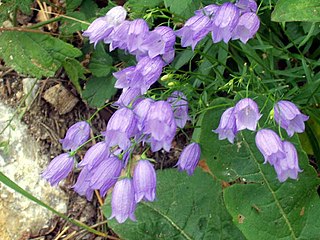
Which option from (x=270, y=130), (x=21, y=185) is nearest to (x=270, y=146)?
(x=270, y=130)

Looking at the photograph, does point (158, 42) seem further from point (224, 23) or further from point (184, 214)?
point (184, 214)

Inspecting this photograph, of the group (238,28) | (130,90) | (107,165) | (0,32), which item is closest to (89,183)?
(107,165)

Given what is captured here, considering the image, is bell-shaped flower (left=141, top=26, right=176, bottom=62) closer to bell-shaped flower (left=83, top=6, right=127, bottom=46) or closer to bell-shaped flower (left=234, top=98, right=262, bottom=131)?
bell-shaped flower (left=83, top=6, right=127, bottom=46)

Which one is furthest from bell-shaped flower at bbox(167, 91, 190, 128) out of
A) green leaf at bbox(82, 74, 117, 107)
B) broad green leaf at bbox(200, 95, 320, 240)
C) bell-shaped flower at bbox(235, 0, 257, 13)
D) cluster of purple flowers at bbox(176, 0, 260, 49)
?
green leaf at bbox(82, 74, 117, 107)

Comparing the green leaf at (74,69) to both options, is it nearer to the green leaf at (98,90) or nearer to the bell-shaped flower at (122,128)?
the green leaf at (98,90)

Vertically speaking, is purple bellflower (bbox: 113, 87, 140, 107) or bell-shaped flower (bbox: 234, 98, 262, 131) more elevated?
purple bellflower (bbox: 113, 87, 140, 107)
